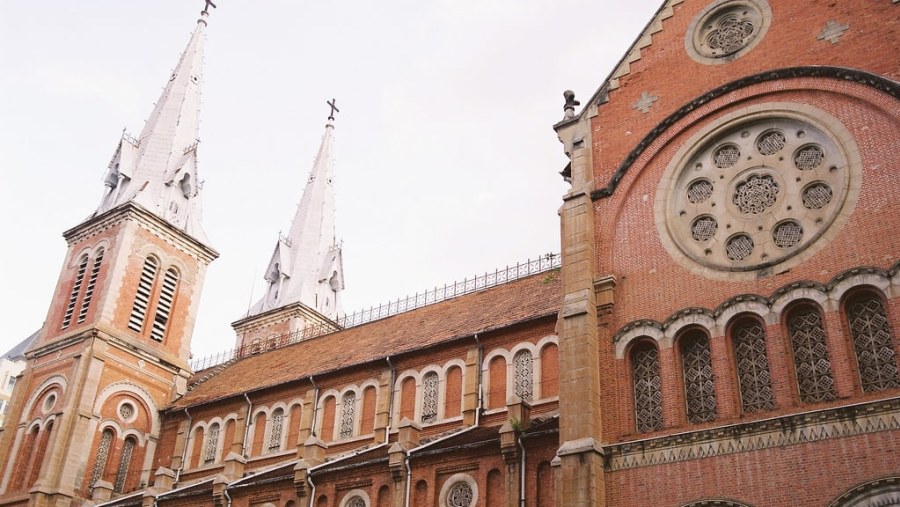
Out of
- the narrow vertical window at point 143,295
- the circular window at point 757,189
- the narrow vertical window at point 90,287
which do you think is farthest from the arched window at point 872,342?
the narrow vertical window at point 90,287

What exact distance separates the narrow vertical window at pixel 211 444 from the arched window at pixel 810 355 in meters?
25.5

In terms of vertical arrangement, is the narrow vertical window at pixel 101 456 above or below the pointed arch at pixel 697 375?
above

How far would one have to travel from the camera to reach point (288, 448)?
32.3 metres

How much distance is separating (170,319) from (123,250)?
4.07 meters

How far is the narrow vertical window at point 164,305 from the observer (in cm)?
4125

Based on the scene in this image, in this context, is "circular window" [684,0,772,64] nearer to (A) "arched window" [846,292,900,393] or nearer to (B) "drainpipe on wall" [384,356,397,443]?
(A) "arched window" [846,292,900,393]

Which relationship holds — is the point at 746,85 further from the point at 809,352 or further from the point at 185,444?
the point at 185,444

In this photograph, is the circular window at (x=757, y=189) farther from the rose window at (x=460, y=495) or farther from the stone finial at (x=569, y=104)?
the rose window at (x=460, y=495)

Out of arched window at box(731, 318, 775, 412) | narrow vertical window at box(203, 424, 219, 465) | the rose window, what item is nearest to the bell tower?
narrow vertical window at box(203, 424, 219, 465)

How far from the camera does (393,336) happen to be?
3350cm

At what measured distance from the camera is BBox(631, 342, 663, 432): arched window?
16.7 meters

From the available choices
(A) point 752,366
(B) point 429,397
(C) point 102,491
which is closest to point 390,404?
(B) point 429,397

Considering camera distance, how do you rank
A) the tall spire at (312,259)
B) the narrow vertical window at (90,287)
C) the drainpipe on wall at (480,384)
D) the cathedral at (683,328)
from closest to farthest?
the cathedral at (683,328) → the drainpipe on wall at (480,384) → the narrow vertical window at (90,287) → the tall spire at (312,259)

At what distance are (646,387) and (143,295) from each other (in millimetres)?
30112
